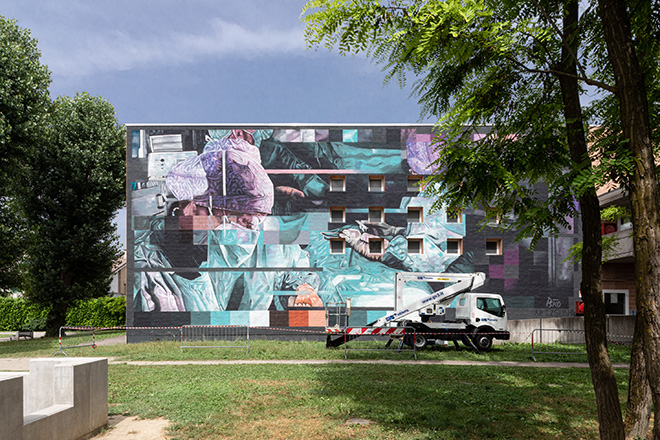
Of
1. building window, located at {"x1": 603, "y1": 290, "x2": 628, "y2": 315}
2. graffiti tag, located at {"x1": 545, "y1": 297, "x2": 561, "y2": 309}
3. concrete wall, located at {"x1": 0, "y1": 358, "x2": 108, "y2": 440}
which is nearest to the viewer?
concrete wall, located at {"x1": 0, "y1": 358, "x2": 108, "y2": 440}

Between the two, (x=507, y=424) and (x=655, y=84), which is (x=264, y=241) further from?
(x=655, y=84)

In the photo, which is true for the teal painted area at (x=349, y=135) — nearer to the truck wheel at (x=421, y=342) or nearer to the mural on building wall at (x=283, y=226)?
the mural on building wall at (x=283, y=226)

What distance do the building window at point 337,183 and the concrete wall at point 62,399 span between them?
2029cm

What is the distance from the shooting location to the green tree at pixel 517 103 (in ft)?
19.2

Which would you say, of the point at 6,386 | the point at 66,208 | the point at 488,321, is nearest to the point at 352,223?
the point at 488,321

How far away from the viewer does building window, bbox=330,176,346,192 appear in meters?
28.3

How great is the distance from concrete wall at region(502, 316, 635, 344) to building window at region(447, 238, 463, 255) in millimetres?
4648

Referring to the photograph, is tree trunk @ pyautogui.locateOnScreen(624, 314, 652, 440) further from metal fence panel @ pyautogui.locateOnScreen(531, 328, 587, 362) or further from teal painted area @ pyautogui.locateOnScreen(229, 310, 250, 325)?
teal painted area @ pyautogui.locateOnScreen(229, 310, 250, 325)

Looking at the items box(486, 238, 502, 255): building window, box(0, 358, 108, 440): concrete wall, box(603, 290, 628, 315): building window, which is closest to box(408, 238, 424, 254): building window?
box(486, 238, 502, 255): building window

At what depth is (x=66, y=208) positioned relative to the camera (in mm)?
30734

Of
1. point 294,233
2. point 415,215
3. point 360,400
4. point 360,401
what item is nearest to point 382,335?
point 294,233

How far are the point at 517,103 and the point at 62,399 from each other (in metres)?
8.79

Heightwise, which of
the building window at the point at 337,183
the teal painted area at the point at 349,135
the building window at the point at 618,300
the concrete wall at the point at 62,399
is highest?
the teal painted area at the point at 349,135

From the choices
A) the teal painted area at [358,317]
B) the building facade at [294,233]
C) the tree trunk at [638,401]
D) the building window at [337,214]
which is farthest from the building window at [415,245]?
the tree trunk at [638,401]
